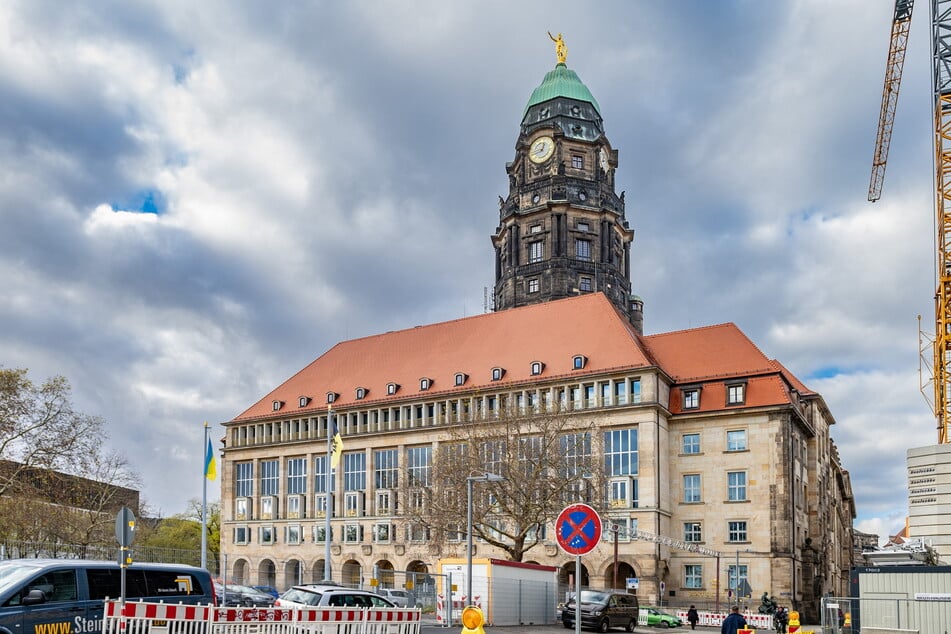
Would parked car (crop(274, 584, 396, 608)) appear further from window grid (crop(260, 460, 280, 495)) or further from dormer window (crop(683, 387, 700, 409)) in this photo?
window grid (crop(260, 460, 280, 495))

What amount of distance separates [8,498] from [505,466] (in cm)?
2444

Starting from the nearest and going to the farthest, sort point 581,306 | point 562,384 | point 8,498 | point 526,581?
point 526,581
point 8,498
point 562,384
point 581,306

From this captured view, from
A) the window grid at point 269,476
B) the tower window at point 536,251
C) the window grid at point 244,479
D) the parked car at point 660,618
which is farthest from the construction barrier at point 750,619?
the tower window at point 536,251

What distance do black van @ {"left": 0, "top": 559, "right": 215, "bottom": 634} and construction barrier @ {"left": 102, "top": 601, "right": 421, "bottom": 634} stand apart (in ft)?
6.19

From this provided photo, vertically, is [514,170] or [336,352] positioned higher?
[514,170]

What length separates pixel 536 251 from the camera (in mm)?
101062

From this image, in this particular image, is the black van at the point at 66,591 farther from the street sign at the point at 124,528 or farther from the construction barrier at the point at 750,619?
the construction barrier at the point at 750,619

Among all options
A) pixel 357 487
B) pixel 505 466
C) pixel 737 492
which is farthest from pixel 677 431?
pixel 357 487

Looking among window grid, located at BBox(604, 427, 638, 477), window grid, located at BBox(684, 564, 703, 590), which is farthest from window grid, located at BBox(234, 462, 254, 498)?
window grid, located at BBox(684, 564, 703, 590)

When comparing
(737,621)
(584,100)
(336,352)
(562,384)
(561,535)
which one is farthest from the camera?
(584,100)

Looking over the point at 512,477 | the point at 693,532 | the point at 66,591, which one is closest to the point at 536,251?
the point at 693,532

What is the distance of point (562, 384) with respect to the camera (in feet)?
232

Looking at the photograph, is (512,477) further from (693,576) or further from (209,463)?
(693,576)

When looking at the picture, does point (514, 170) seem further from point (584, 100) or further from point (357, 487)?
point (357, 487)
